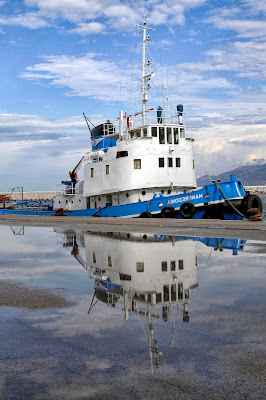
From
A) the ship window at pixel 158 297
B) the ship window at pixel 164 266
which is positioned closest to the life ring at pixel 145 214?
the ship window at pixel 164 266

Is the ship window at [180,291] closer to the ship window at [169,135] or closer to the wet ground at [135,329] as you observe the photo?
the wet ground at [135,329]

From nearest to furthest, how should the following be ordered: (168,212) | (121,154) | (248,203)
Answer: (248,203), (168,212), (121,154)

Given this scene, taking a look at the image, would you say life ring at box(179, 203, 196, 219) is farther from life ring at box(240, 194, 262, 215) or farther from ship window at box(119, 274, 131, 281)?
ship window at box(119, 274, 131, 281)

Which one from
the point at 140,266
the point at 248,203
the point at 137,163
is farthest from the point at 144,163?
the point at 140,266

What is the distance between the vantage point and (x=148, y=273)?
7191 millimetres

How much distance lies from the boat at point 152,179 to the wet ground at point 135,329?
14681mm

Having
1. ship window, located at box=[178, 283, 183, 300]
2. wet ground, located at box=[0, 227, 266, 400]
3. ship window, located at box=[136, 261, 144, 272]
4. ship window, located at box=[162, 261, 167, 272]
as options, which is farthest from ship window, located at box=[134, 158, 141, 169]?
ship window, located at box=[178, 283, 183, 300]

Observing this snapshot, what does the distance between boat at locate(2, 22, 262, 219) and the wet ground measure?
14681 mm

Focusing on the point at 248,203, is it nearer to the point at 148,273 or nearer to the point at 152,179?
the point at 152,179

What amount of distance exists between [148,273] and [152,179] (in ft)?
61.8

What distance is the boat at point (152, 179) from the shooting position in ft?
76.1

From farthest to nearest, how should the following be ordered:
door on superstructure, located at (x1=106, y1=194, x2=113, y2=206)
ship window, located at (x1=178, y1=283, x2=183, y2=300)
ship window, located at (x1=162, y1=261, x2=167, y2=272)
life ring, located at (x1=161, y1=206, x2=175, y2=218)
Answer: door on superstructure, located at (x1=106, y1=194, x2=113, y2=206)
life ring, located at (x1=161, y1=206, x2=175, y2=218)
ship window, located at (x1=162, y1=261, x2=167, y2=272)
ship window, located at (x1=178, y1=283, x2=183, y2=300)

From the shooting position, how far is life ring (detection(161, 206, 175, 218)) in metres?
23.9

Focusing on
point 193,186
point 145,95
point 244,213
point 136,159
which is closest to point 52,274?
point 244,213
